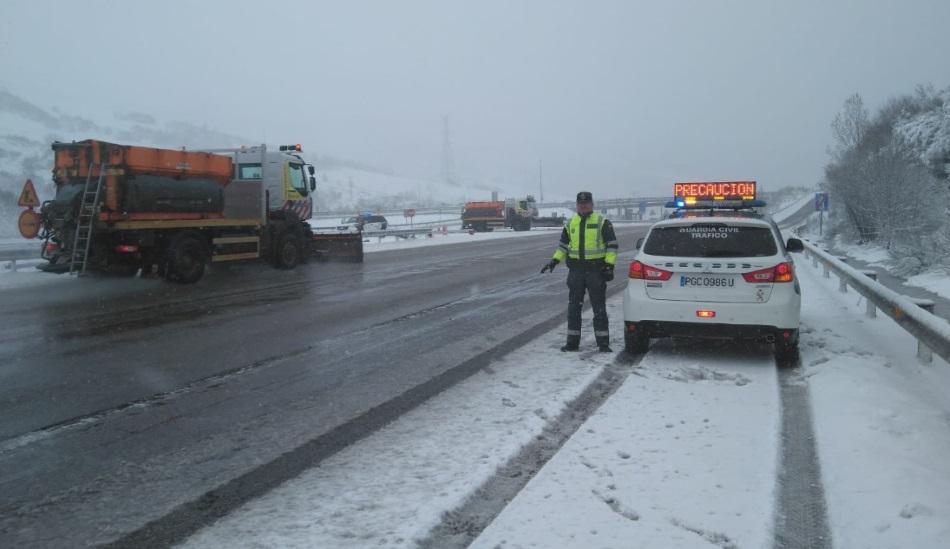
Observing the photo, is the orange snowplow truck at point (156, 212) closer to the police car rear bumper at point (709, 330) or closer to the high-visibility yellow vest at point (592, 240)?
the high-visibility yellow vest at point (592, 240)

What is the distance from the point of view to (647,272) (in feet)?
24.3

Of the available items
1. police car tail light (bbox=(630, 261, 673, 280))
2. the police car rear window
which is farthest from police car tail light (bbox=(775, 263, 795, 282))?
police car tail light (bbox=(630, 261, 673, 280))

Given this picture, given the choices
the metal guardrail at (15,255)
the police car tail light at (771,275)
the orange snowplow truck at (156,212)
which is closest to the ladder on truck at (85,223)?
the orange snowplow truck at (156,212)

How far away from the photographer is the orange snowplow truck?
13.9 metres

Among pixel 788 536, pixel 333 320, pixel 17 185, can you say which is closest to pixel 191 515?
pixel 788 536

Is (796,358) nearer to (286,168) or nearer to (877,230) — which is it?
(286,168)

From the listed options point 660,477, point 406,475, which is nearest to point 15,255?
point 406,475

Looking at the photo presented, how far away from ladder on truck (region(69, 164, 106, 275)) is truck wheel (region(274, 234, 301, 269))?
16.8ft

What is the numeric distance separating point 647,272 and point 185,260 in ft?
36.1

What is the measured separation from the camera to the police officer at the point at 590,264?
7859 millimetres

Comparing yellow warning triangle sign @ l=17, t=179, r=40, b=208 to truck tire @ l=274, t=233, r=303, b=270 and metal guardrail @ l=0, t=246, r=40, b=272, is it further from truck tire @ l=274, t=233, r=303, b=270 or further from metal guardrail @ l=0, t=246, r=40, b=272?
truck tire @ l=274, t=233, r=303, b=270

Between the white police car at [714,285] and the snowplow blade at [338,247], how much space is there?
46.1 ft

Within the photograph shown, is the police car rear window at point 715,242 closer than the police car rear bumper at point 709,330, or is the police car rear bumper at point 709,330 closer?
the police car rear bumper at point 709,330

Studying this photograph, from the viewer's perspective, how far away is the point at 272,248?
722 inches
